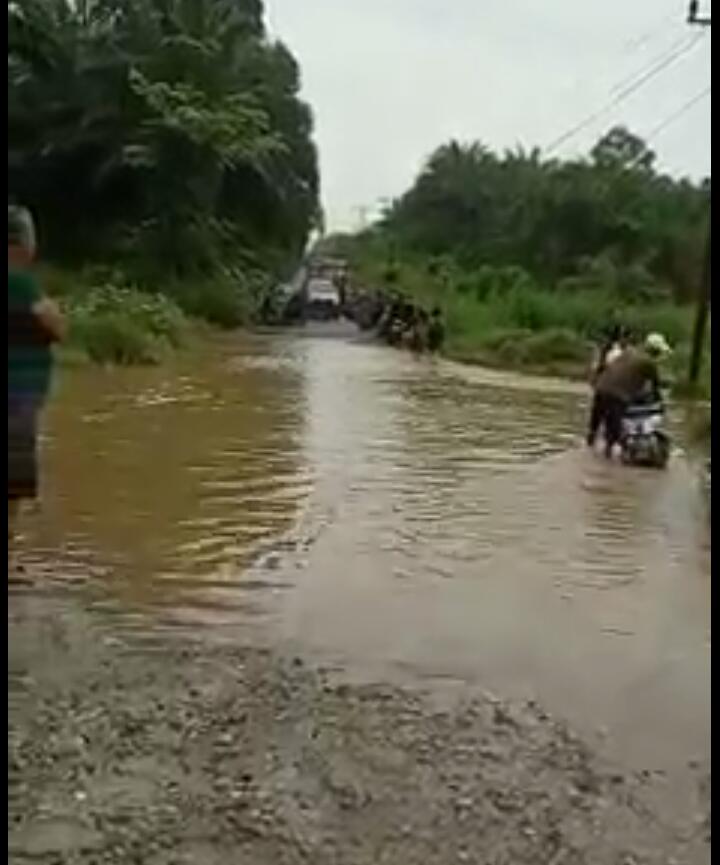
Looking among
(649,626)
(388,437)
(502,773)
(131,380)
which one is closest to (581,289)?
(131,380)

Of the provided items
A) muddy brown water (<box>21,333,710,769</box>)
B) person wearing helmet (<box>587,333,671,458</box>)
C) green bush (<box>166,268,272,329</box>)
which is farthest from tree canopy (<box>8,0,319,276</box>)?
person wearing helmet (<box>587,333,671,458</box>)

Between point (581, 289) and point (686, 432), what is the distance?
27.3m

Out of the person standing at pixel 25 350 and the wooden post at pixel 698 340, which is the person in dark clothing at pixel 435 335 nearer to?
the wooden post at pixel 698 340

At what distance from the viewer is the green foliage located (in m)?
27.3

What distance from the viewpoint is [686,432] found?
67.8ft

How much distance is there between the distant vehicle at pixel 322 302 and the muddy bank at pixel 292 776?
147 ft

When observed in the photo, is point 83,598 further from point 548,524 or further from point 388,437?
point 388,437

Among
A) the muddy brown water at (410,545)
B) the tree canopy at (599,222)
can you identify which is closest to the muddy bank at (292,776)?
the muddy brown water at (410,545)

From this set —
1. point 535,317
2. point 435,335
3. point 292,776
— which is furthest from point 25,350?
point 535,317

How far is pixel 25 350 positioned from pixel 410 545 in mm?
4524

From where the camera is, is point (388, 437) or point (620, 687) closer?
point (620, 687)

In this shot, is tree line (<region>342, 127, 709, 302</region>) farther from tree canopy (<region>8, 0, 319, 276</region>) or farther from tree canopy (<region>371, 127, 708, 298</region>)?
tree canopy (<region>8, 0, 319, 276</region>)

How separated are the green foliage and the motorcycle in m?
12.4

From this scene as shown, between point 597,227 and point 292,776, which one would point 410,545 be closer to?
point 292,776
